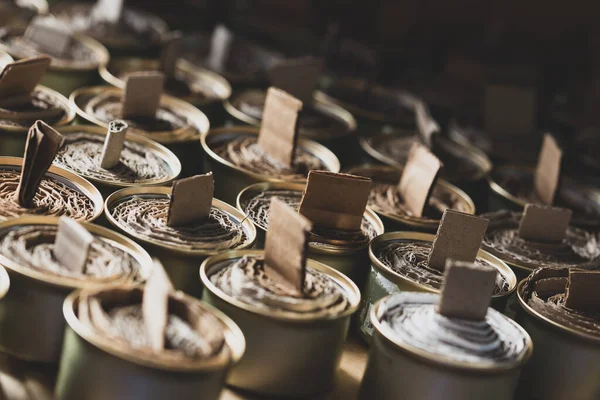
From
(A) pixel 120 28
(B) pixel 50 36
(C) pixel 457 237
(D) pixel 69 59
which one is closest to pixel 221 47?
(A) pixel 120 28

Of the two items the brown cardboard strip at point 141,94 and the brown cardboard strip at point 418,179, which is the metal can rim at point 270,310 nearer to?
the brown cardboard strip at point 418,179

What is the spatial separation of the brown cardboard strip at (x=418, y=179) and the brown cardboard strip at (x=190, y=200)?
1.07 meters

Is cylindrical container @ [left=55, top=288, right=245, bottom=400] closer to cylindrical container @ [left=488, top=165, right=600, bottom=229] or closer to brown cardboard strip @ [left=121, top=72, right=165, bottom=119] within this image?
brown cardboard strip @ [left=121, top=72, right=165, bottom=119]

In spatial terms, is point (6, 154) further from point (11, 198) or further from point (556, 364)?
point (556, 364)

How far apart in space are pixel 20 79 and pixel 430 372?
2.33 meters

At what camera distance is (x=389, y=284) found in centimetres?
323

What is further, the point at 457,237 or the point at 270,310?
the point at 457,237

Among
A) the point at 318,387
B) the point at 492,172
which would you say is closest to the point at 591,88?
the point at 492,172

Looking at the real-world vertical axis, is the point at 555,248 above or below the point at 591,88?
below

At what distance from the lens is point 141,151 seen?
3.92 metres

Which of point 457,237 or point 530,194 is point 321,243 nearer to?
point 457,237

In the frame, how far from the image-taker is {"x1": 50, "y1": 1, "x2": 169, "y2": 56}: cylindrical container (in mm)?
5348

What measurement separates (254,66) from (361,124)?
3.38ft

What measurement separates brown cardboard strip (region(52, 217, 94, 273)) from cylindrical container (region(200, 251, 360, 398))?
415 mm
